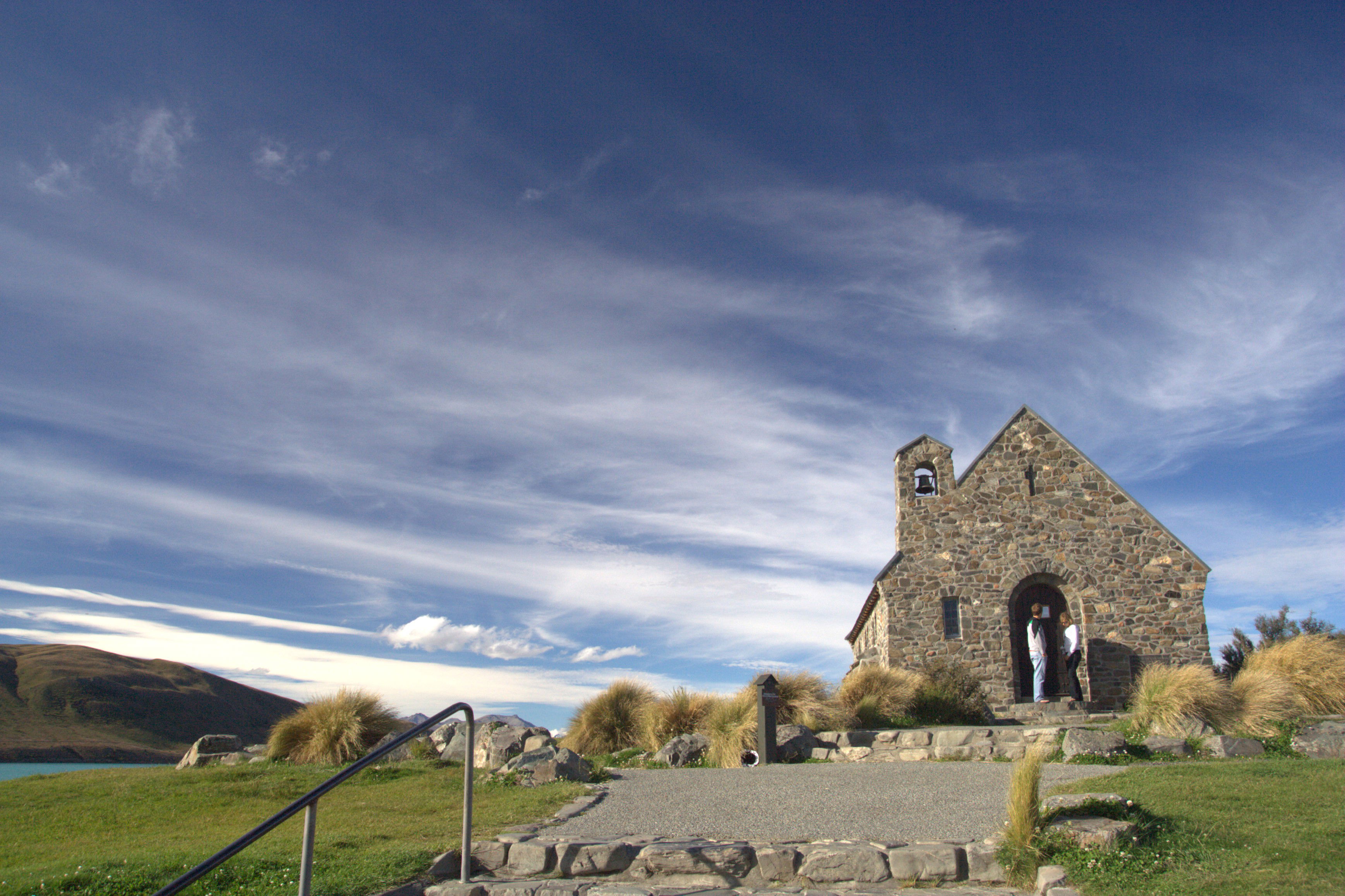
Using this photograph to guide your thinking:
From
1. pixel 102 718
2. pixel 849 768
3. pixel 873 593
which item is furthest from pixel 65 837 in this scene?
pixel 102 718

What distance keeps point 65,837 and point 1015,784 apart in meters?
9.76

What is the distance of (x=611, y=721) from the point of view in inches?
615

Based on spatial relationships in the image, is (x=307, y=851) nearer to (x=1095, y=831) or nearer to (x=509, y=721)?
(x=1095, y=831)

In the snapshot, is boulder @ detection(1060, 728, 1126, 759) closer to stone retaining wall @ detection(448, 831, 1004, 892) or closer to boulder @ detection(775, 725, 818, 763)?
boulder @ detection(775, 725, 818, 763)

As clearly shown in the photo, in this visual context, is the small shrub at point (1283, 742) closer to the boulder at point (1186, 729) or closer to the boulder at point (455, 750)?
the boulder at point (1186, 729)

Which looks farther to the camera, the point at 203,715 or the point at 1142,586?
the point at 203,715

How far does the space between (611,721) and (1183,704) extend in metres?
9.91

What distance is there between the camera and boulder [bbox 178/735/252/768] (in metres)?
13.8

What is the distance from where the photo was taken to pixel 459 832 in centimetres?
782

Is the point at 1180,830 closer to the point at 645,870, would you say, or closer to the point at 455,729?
the point at 645,870


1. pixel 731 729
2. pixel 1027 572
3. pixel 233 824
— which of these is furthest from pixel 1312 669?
pixel 233 824

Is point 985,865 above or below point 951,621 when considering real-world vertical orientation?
below

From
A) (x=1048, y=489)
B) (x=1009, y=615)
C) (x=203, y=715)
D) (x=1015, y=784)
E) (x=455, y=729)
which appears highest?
(x=1048, y=489)

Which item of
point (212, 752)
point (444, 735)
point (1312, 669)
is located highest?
point (1312, 669)
